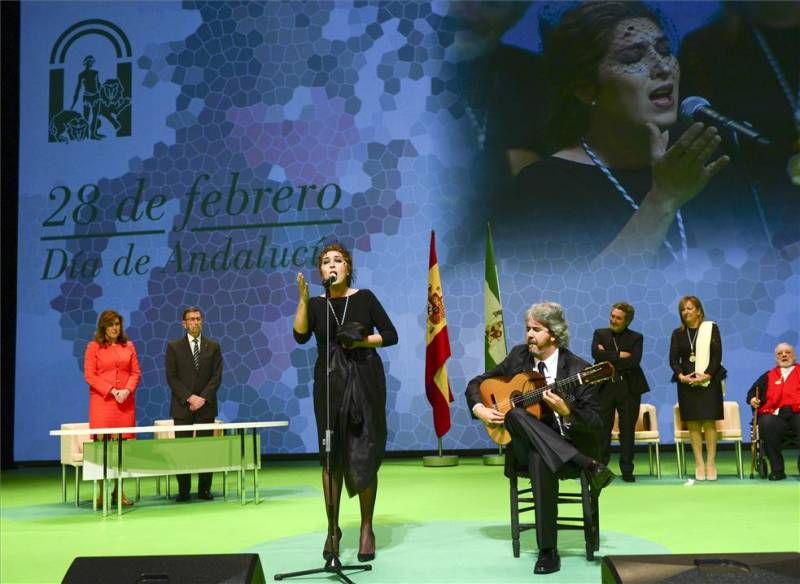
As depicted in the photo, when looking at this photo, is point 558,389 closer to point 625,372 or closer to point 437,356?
point 625,372

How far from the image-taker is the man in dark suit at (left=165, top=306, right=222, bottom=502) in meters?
7.06

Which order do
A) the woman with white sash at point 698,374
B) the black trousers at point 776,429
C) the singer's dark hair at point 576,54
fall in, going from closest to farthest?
the woman with white sash at point 698,374, the black trousers at point 776,429, the singer's dark hair at point 576,54

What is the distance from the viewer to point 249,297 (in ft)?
34.7

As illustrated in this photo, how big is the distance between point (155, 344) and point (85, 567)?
8672 mm

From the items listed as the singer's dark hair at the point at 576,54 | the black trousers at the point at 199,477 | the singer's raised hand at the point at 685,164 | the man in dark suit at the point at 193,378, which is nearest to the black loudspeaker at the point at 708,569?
the black trousers at the point at 199,477

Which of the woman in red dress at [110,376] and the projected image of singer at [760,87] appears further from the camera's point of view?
the projected image of singer at [760,87]

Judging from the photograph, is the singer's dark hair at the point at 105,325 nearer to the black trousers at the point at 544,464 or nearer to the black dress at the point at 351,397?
the black dress at the point at 351,397

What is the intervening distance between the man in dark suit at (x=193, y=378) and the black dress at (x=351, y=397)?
9.72 feet

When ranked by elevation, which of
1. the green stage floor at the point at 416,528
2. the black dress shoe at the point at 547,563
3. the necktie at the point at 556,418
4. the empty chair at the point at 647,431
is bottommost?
the green stage floor at the point at 416,528

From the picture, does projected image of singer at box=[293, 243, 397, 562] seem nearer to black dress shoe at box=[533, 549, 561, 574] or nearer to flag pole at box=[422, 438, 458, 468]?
black dress shoe at box=[533, 549, 561, 574]

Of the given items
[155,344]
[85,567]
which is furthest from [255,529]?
[155,344]

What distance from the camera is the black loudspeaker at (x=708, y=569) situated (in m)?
1.96

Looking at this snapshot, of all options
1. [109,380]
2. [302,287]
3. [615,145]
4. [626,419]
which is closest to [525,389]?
[302,287]

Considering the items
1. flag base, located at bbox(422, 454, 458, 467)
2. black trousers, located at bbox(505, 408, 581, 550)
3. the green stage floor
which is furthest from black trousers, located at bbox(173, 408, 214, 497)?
black trousers, located at bbox(505, 408, 581, 550)
